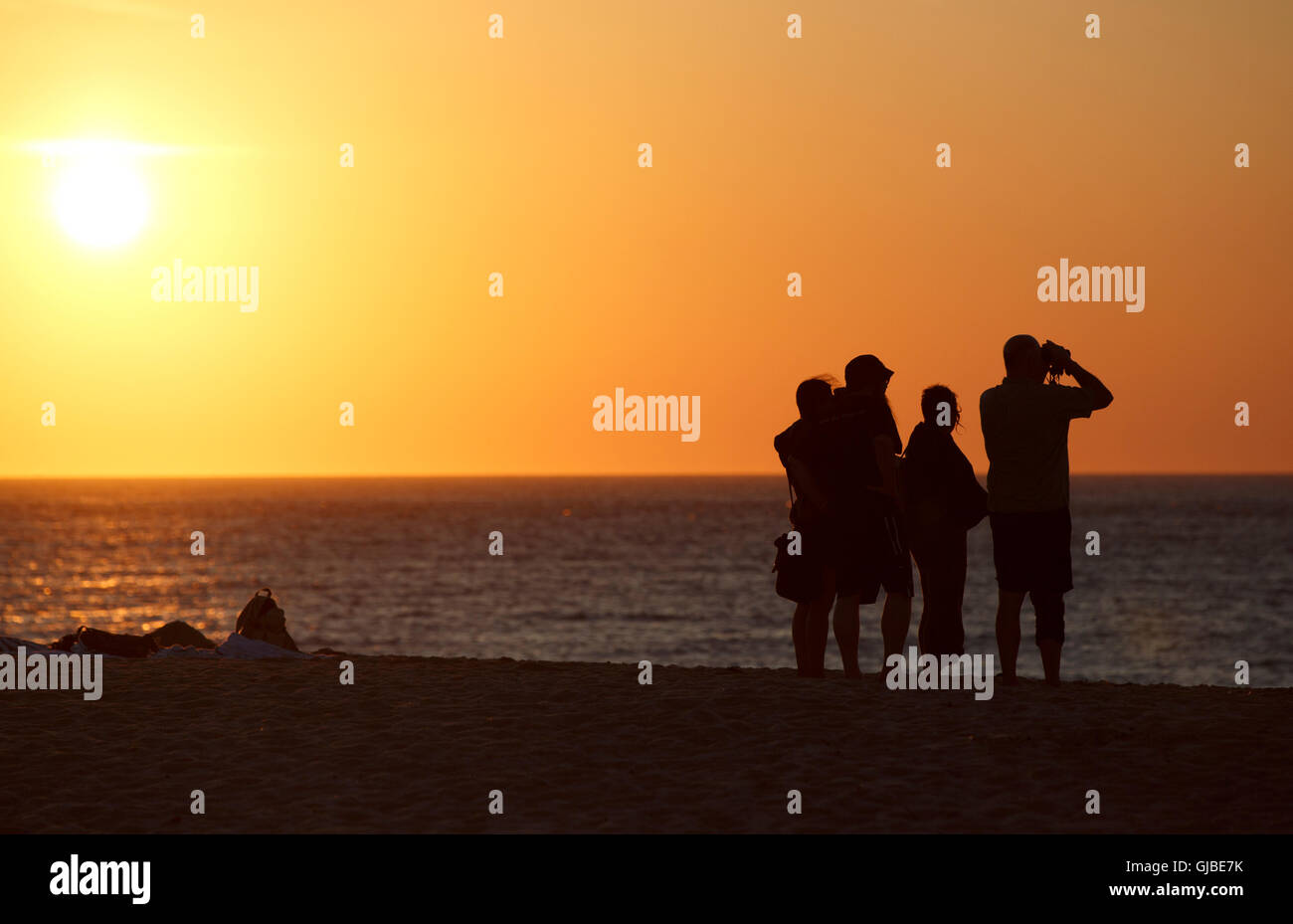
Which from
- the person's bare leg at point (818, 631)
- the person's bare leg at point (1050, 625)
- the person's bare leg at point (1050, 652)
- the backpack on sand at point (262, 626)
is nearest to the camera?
the person's bare leg at point (1050, 625)

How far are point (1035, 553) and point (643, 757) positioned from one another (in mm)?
3033

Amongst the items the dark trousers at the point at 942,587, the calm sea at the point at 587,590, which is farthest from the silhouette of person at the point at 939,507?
the calm sea at the point at 587,590

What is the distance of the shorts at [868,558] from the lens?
32.8 ft

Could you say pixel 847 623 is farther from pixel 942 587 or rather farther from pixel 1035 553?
pixel 1035 553

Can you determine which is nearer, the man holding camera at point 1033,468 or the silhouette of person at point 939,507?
the man holding camera at point 1033,468

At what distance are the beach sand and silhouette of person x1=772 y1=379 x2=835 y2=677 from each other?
2.73 ft

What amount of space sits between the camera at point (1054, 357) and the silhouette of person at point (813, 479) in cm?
146

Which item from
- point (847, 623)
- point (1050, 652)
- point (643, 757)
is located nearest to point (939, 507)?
point (847, 623)

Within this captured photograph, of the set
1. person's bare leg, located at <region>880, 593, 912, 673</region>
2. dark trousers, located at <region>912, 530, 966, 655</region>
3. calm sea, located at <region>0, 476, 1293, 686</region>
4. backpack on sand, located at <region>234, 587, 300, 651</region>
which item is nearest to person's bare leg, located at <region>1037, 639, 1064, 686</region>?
dark trousers, located at <region>912, 530, 966, 655</region>

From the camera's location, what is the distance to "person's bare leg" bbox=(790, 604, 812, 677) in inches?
411

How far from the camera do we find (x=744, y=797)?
768 centimetres

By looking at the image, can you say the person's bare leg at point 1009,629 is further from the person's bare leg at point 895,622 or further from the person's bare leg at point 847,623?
the person's bare leg at point 847,623

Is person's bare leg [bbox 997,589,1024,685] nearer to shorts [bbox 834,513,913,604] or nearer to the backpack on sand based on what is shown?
shorts [bbox 834,513,913,604]
